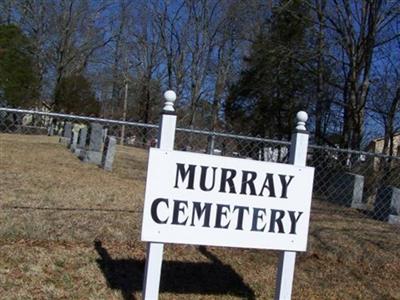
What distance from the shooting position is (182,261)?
5711 mm

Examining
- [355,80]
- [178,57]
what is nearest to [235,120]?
[355,80]

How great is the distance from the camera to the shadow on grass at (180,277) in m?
5.11

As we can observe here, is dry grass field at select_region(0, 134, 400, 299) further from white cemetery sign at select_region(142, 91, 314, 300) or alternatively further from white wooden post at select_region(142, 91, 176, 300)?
white cemetery sign at select_region(142, 91, 314, 300)

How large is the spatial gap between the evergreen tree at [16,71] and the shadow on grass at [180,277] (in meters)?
41.3

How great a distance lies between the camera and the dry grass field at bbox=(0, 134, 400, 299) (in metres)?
4.96

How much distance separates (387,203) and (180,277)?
5214mm

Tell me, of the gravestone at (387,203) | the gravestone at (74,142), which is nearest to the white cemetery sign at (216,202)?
the gravestone at (387,203)

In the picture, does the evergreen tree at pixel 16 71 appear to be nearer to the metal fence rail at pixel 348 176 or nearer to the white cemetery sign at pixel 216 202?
the metal fence rail at pixel 348 176

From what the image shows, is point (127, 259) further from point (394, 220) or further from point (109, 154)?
point (109, 154)

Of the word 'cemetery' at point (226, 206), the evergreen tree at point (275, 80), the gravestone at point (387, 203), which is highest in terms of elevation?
the evergreen tree at point (275, 80)

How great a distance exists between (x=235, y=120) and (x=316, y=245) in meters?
20.7

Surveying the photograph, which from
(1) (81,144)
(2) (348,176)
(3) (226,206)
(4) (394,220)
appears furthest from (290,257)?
(1) (81,144)

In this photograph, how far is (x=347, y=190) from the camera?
11.1 meters

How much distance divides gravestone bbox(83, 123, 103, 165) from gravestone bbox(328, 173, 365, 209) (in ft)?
19.3
